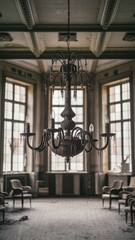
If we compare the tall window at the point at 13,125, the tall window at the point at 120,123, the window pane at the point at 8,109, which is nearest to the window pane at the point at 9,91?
the tall window at the point at 13,125

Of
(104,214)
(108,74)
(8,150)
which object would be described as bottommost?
(104,214)

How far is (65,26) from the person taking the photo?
273 inches

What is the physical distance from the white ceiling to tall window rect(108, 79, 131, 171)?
228 cm

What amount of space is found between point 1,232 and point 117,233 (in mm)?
2059

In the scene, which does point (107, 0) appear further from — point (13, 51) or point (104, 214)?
point (104, 214)

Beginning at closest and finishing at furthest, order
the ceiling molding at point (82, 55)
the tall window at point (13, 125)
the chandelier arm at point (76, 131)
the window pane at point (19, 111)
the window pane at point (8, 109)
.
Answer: the chandelier arm at point (76, 131), the ceiling molding at point (82, 55), the tall window at point (13, 125), the window pane at point (8, 109), the window pane at point (19, 111)

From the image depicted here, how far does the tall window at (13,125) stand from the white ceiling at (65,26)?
214 cm

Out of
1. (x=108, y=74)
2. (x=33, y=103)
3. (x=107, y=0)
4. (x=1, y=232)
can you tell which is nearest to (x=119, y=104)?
(x=108, y=74)

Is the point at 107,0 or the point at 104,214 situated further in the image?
the point at 104,214

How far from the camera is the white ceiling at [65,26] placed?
597 centimetres

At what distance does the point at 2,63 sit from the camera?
32.2 ft

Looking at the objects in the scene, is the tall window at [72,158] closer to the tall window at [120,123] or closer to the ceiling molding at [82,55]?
the tall window at [120,123]

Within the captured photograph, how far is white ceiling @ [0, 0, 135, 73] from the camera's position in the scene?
5.97m

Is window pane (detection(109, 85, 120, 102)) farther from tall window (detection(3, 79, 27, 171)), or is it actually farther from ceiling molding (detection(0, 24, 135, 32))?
ceiling molding (detection(0, 24, 135, 32))
